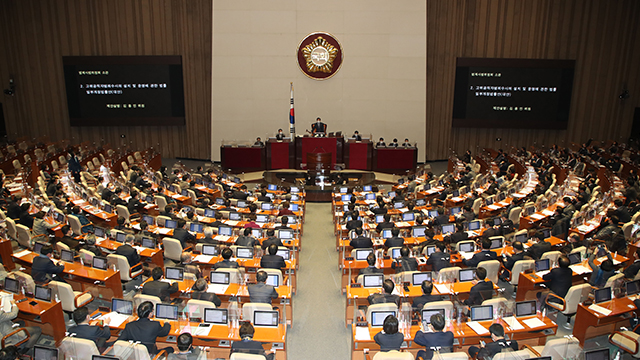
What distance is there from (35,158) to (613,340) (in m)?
21.7

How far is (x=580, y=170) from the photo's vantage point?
58.6ft

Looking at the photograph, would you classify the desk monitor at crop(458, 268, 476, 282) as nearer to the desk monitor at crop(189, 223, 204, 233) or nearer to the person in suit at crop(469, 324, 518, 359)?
the person in suit at crop(469, 324, 518, 359)

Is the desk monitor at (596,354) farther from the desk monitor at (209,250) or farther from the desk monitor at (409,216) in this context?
the desk monitor at (209,250)

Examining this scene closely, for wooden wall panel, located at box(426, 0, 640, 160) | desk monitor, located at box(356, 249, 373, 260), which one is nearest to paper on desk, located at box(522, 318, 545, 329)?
desk monitor, located at box(356, 249, 373, 260)

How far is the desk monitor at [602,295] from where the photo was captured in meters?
7.58

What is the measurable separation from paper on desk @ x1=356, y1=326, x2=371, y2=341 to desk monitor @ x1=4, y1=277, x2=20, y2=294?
19.5 ft

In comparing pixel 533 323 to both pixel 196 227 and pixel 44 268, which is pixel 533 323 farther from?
pixel 44 268

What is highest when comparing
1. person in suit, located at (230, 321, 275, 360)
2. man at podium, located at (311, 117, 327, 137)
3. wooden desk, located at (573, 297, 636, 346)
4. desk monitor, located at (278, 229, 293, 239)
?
man at podium, located at (311, 117, 327, 137)

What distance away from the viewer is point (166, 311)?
6898 mm

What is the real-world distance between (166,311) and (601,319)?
7.24 metres

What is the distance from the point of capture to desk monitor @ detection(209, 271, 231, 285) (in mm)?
8156

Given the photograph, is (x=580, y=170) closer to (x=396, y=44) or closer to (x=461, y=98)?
(x=461, y=98)

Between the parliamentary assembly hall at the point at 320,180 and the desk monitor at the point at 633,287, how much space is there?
0.26 feet

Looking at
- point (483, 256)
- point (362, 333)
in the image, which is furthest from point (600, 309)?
point (362, 333)
